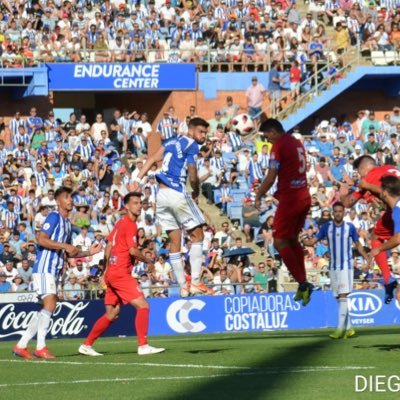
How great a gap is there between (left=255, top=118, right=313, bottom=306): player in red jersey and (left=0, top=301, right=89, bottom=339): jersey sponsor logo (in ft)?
30.5

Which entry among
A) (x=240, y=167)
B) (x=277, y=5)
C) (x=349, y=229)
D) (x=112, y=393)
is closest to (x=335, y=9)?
(x=277, y=5)

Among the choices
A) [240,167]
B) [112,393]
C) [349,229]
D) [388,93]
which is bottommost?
[112,393]

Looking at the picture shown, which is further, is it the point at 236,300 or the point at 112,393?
the point at 236,300

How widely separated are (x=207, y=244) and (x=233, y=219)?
9.74 feet

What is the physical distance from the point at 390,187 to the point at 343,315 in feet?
21.2

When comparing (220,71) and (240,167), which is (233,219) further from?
(220,71)

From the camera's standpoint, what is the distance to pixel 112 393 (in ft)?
41.8

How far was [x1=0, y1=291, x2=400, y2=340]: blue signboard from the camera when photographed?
84.1ft

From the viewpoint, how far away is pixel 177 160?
1791 centimetres

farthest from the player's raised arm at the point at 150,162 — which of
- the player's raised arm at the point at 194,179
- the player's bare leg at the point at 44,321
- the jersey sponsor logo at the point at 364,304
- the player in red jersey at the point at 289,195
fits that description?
the jersey sponsor logo at the point at 364,304

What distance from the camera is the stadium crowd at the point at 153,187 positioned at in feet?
94.4

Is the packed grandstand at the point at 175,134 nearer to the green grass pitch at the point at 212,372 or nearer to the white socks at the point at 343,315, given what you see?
the white socks at the point at 343,315

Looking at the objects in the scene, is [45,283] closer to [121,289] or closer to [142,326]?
[121,289]

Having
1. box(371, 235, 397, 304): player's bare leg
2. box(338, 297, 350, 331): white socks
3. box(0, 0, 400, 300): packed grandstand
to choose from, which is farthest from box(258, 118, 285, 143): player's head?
box(0, 0, 400, 300): packed grandstand
